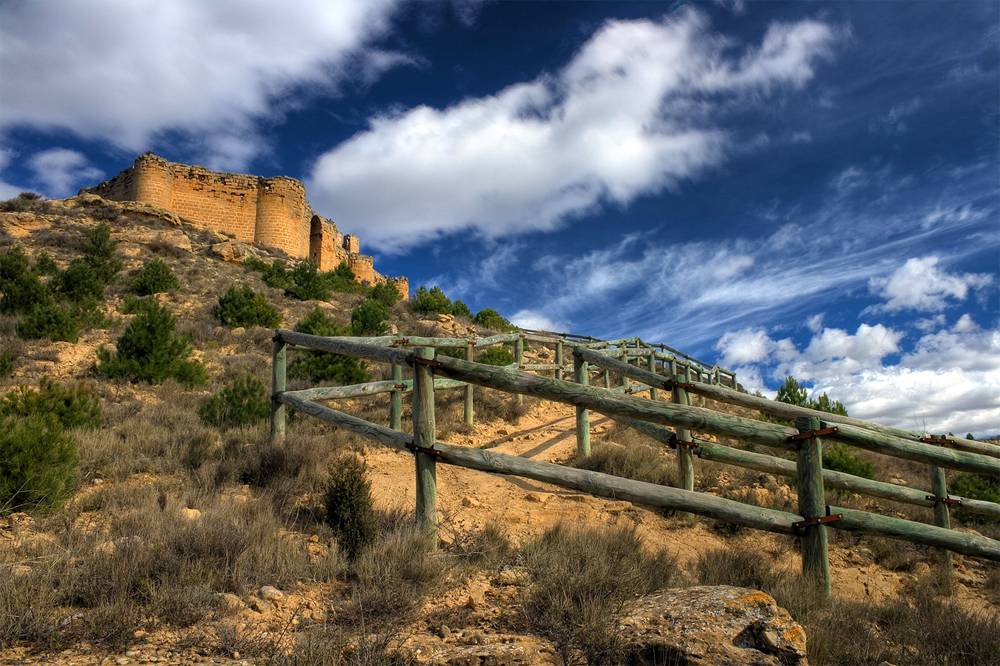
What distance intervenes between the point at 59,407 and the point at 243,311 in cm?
908

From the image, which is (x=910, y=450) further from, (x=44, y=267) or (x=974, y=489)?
(x=44, y=267)

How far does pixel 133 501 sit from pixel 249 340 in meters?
9.91

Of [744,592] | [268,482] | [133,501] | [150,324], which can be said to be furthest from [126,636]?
[150,324]

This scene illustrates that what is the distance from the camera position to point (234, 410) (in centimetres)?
693

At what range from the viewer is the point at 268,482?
4.88m

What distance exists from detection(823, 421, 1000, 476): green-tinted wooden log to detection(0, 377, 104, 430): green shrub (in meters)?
7.29

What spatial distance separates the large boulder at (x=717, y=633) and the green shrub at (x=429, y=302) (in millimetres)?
17940

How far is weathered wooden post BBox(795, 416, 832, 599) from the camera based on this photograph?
353 centimetres

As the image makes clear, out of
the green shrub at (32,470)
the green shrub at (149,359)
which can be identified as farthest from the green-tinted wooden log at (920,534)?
the green shrub at (149,359)

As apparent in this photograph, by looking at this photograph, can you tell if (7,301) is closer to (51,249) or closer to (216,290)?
(216,290)

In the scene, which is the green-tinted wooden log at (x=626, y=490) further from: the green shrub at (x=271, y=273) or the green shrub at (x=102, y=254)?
the green shrub at (x=271, y=273)

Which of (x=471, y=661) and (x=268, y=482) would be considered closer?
(x=471, y=661)

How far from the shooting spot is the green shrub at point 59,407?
5.93 metres

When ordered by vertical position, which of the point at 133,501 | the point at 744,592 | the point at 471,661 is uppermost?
the point at 133,501
